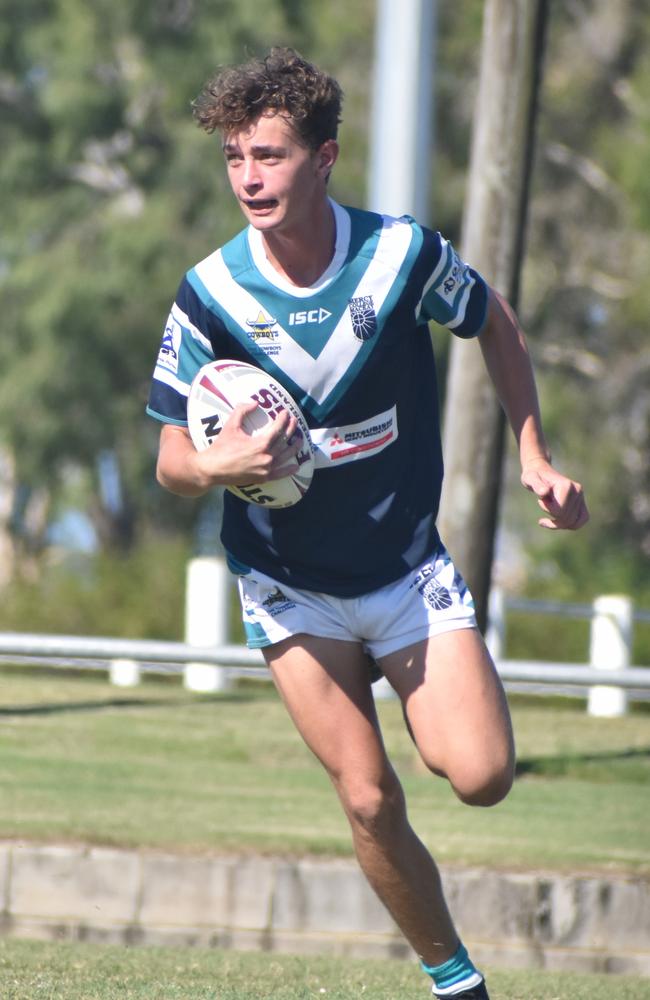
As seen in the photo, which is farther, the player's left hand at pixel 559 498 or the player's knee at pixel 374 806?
the player's knee at pixel 374 806

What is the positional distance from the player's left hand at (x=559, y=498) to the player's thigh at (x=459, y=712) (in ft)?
1.48

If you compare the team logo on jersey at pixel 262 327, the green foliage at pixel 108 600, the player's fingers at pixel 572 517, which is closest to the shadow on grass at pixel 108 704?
the team logo on jersey at pixel 262 327

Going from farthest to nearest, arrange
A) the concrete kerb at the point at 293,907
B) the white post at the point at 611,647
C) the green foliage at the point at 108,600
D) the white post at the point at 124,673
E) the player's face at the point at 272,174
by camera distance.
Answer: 1. the green foliage at the point at 108,600
2. the white post at the point at 124,673
3. the white post at the point at 611,647
4. the concrete kerb at the point at 293,907
5. the player's face at the point at 272,174

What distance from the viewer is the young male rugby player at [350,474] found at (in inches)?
195

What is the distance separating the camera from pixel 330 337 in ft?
16.4

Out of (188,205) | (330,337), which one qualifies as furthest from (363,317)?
(188,205)

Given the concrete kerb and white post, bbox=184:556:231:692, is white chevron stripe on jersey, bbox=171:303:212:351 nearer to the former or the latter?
the concrete kerb

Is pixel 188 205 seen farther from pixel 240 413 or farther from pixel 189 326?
pixel 240 413

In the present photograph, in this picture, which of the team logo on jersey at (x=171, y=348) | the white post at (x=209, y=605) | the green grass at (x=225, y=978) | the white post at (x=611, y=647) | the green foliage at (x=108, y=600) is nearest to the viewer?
the team logo on jersey at (x=171, y=348)

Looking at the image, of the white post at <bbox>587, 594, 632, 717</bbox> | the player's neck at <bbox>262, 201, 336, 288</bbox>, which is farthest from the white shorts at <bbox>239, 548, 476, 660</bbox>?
the white post at <bbox>587, 594, 632, 717</bbox>

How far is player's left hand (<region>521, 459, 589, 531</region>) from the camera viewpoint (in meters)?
4.84

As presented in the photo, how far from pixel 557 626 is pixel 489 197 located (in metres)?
10.4

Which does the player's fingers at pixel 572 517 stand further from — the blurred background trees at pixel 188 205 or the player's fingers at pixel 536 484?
the blurred background trees at pixel 188 205

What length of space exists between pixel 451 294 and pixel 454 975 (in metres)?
1.94
